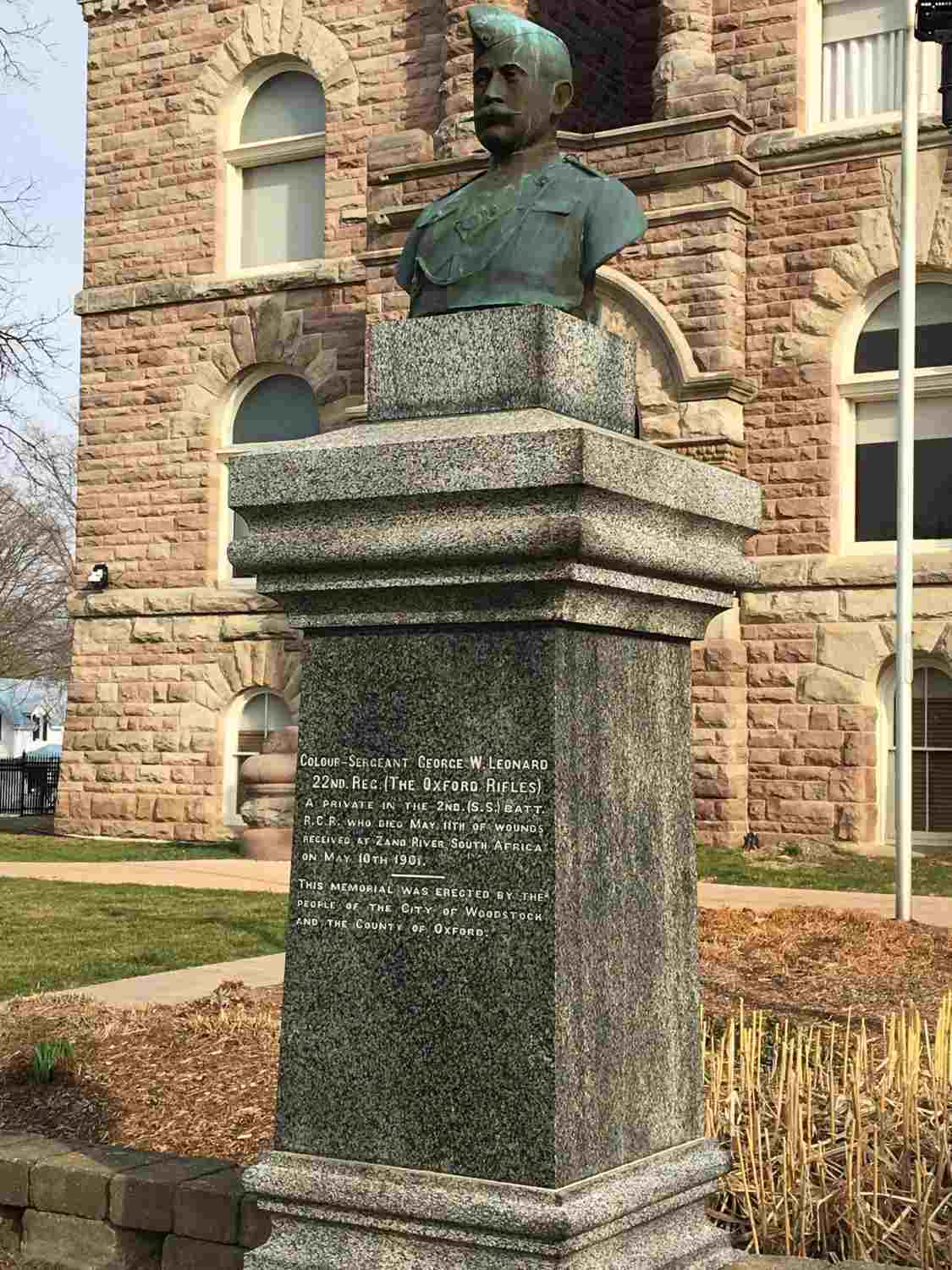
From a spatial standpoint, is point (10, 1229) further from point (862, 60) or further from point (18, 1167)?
point (862, 60)

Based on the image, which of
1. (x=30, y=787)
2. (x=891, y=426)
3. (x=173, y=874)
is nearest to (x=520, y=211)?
(x=173, y=874)

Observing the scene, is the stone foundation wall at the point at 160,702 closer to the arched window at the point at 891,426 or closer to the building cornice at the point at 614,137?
the building cornice at the point at 614,137

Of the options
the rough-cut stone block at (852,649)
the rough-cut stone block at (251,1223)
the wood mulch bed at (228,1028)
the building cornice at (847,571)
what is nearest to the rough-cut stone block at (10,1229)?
the rough-cut stone block at (251,1223)

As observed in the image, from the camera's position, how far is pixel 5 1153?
18.7 ft

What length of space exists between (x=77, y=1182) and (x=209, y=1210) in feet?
1.65

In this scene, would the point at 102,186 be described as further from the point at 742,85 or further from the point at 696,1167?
the point at 696,1167

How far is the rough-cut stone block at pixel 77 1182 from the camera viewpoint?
5.50 meters

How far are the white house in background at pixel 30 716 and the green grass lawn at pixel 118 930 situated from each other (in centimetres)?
5867

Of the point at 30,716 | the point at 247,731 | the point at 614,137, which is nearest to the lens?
the point at 614,137

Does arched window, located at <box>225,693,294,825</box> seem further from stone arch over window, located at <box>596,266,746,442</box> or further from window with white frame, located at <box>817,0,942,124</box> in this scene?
window with white frame, located at <box>817,0,942,124</box>

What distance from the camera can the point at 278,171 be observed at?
78.1 feet

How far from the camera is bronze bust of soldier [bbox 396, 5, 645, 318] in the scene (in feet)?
16.1

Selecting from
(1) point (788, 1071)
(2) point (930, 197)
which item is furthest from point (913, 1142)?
(2) point (930, 197)

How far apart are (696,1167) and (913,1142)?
133 cm
